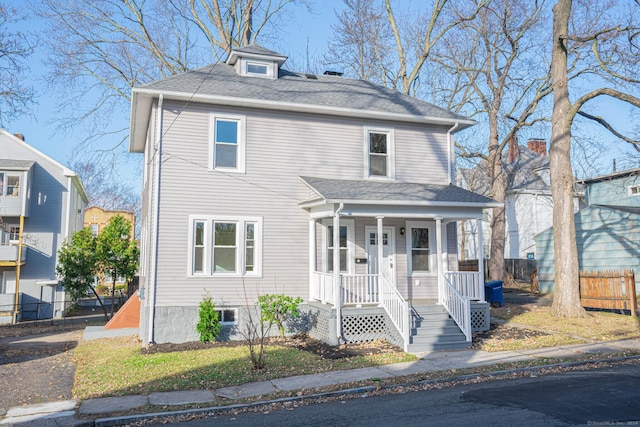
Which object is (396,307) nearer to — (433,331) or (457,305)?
(433,331)

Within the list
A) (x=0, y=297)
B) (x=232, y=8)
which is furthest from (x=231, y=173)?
(x=0, y=297)

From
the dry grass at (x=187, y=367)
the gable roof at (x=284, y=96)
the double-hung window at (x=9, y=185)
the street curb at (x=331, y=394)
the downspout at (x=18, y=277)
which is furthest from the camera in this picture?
A: the double-hung window at (x=9, y=185)

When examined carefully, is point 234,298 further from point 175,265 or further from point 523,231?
point 523,231

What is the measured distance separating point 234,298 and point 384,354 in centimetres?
455

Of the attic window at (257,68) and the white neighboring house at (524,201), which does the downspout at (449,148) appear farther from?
the white neighboring house at (524,201)

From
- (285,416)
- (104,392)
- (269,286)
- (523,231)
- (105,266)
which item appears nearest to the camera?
(285,416)

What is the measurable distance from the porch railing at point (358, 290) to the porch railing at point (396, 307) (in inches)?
13.7

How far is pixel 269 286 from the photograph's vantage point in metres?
13.7

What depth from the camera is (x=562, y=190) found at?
1572cm

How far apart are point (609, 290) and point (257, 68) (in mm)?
13753

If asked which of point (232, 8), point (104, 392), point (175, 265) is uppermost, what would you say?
point (232, 8)

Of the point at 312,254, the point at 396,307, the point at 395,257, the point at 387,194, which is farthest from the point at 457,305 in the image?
the point at 312,254

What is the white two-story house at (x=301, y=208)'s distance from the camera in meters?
12.8

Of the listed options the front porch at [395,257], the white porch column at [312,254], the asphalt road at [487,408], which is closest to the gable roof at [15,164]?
the front porch at [395,257]
